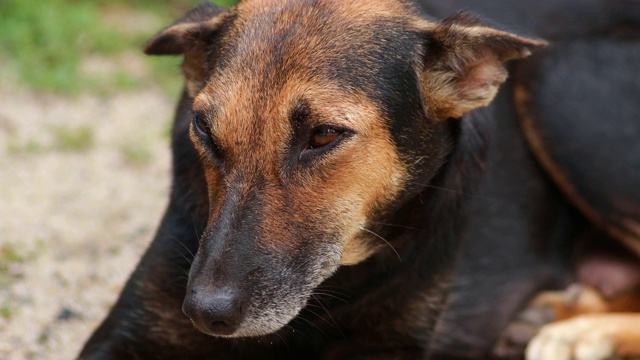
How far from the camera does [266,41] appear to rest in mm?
3508

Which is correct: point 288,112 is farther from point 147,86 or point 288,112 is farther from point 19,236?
point 147,86

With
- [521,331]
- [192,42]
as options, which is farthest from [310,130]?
[521,331]

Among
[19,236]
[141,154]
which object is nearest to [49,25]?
[141,154]

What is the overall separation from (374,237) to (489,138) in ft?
2.98

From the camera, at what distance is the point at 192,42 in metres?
3.97

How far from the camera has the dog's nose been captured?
3.12 meters

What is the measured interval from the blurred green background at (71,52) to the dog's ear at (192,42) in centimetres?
311

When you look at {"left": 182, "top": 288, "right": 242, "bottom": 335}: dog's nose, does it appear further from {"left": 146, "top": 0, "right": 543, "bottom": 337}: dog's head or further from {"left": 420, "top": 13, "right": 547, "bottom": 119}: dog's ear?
{"left": 420, "top": 13, "right": 547, "bottom": 119}: dog's ear

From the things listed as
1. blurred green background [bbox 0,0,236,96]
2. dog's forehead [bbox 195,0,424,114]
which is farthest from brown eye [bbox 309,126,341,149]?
blurred green background [bbox 0,0,236,96]

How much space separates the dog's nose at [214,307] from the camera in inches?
123

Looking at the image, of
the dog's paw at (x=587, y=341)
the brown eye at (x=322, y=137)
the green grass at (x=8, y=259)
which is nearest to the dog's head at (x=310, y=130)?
the brown eye at (x=322, y=137)

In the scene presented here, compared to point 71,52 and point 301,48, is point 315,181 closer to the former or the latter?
point 301,48

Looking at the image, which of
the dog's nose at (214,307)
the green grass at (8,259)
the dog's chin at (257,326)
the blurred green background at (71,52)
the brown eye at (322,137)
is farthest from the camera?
the blurred green background at (71,52)

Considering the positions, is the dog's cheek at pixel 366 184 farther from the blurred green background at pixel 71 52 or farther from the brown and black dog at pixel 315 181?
the blurred green background at pixel 71 52
